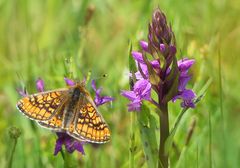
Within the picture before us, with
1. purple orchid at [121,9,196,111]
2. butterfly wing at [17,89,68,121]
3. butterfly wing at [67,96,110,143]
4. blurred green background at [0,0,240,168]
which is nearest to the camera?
purple orchid at [121,9,196,111]

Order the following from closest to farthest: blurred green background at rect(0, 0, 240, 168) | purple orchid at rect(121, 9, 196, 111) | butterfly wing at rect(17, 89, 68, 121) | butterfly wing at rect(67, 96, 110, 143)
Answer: purple orchid at rect(121, 9, 196, 111)
butterfly wing at rect(67, 96, 110, 143)
butterfly wing at rect(17, 89, 68, 121)
blurred green background at rect(0, 0, 240, 168)

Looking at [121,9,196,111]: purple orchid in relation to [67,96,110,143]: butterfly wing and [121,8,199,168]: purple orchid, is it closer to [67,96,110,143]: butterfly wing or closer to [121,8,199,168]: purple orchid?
[121,8,199,168]: purple orchid

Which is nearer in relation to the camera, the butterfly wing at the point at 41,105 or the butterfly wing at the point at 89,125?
the butterfly wing at the point at 89,125

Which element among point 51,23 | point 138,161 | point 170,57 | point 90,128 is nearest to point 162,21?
point 170,57

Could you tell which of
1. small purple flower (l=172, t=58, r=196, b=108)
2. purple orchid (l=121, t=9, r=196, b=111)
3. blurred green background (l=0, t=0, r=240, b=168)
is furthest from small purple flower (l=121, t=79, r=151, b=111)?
blurred green background (l=0, t=0, r=240, b=168)

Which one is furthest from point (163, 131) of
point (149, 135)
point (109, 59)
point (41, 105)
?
point (109, 59)

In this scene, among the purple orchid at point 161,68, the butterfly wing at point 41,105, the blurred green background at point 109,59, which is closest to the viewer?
the purple orchid at point 161,68

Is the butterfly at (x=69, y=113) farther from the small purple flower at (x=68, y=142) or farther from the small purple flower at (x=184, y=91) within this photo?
the small purple flower at (x=184, y=91)

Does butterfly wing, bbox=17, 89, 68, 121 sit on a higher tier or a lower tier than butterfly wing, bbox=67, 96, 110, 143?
higher

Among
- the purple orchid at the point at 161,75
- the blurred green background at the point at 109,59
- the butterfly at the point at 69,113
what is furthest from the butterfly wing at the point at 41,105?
the purple orchid at the point at 161,75
